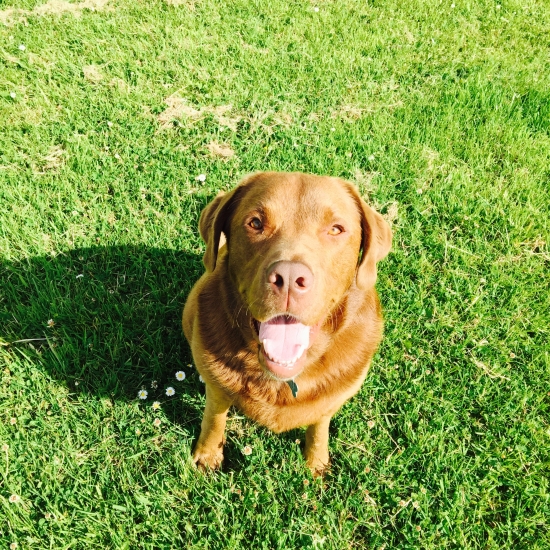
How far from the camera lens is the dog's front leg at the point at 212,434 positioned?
2844 millimetres

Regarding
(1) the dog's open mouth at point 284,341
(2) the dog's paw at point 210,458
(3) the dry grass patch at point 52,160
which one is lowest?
(2) the dog's paw at point 210,458

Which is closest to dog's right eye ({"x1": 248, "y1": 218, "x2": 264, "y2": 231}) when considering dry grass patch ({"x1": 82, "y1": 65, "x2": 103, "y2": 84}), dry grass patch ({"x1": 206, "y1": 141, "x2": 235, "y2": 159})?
dry grass patch ({"x1": 206, "y1": 141, "x2": 235, "y2": 159})

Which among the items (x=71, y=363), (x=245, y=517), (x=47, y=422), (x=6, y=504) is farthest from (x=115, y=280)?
(x=245, y=517)

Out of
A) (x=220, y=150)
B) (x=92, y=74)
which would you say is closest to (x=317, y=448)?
(x=220, y=150)

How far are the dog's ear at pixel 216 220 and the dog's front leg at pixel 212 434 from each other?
788 millimetres

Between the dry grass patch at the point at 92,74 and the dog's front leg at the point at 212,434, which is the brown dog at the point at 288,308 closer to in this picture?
the dog's front leg at the point at 212,434

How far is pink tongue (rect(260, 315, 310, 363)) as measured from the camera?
2.38m

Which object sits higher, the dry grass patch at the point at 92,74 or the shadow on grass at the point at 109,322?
the dry grass patch at the point at 92,74

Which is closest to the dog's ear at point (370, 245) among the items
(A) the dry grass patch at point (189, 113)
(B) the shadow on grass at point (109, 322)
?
(B) the shadow on grass at point (109, 322)

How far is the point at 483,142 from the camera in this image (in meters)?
5.02

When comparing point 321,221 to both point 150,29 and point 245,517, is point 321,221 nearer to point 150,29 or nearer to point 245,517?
point 245,517

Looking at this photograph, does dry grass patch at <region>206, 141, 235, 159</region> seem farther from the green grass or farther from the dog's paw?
the dog's paw

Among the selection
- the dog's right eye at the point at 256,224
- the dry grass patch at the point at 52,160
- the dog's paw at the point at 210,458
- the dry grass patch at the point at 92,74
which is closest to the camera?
the dog's right eye at the point at 256,224

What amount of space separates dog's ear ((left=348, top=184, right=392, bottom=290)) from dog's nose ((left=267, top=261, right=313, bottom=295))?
587 millimetres
